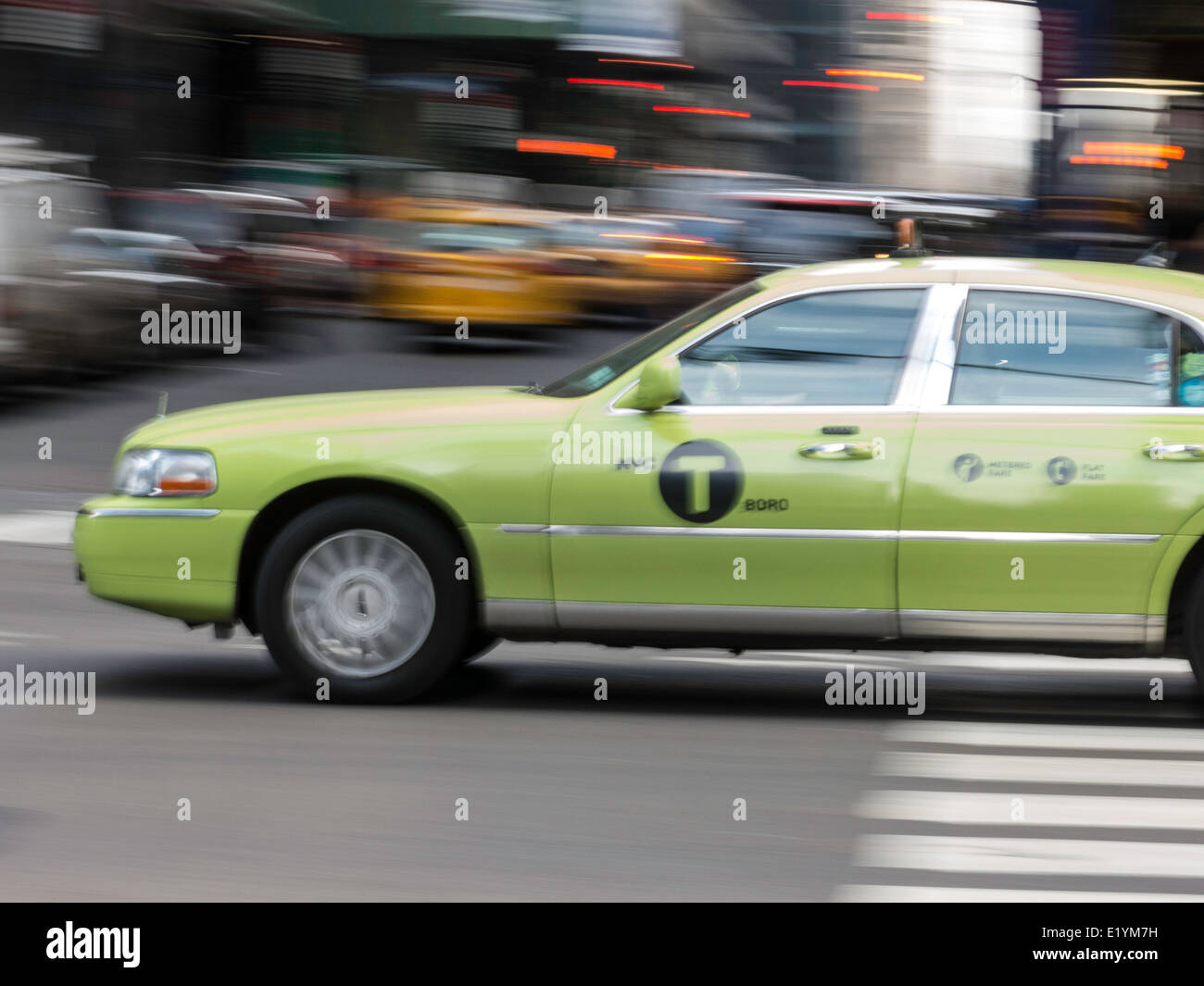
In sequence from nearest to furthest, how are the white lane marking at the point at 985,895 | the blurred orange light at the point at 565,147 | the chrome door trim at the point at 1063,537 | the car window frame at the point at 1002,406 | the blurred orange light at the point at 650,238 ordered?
the white lane marking at the point at 985,895 < the chrome door trim at the point at 1063,537 < the car window frame at the point at 1002,406 < the blurred orange light at the point at 650,238 < the blurred orange light at the point at 565,147

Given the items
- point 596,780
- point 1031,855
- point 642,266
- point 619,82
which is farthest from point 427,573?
point 619,82

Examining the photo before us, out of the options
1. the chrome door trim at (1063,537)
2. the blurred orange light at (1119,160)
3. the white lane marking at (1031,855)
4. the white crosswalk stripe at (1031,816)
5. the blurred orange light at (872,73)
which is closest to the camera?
the white crosswalk stripe at (1031,816)

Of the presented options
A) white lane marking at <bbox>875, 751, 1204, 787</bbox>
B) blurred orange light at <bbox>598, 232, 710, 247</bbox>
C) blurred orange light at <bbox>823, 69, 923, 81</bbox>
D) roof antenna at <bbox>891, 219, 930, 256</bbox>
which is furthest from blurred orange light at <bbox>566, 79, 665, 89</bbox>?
white lane marking at <bbox>875, 751, 1204, 787</bbox>

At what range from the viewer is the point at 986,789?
5.92 m

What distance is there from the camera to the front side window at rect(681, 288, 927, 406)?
685 cm

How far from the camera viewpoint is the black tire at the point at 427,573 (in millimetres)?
6855

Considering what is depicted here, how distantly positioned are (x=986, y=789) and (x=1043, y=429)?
52.8 inches

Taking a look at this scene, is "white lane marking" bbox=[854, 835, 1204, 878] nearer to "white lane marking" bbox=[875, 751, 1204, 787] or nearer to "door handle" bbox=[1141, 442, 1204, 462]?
"white lane marking" bbox=[875, 751, 1204, 787]

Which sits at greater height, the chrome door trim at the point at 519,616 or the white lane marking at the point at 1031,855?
the chrome door trim at the point at 519,616

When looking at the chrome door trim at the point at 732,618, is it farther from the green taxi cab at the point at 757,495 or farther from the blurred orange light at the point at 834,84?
the blurred orange light at the point at 834,84

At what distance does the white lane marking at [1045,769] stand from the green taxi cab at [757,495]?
1.56 feet

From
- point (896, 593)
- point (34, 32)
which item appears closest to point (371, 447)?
point (896, 593)

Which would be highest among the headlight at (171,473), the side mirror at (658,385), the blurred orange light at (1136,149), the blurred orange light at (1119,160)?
the blurred orange light at (1136,149)

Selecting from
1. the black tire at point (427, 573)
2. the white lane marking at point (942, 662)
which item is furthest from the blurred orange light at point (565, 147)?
the black tire at point (427, 573)
